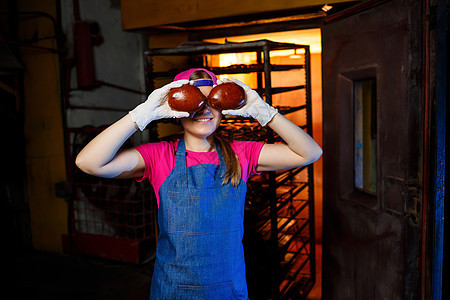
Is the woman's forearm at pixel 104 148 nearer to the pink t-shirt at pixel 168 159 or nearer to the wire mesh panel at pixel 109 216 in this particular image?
the pink t-shirt at pixel 168 159

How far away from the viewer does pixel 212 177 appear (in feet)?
5.98

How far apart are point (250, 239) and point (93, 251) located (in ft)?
7.95

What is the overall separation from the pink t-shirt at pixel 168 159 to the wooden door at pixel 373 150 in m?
1.00

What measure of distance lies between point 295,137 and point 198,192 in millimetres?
558

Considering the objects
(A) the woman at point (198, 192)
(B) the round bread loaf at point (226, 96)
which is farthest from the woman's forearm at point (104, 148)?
(B) the round bread loaf at point (226, 96)

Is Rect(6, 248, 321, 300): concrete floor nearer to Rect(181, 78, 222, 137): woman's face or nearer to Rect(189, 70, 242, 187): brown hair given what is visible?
Rect(189, 70, 242, 187): brown hair

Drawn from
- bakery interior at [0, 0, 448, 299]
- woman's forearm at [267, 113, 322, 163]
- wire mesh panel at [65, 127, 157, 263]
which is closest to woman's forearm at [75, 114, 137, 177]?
woman's forearm at [267, 113, 322, 163]

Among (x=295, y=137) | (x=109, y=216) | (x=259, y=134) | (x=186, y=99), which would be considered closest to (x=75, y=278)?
(x=109, y=216)

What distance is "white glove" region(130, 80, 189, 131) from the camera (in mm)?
1645

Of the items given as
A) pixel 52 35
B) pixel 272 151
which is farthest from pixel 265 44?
pixel 52 35

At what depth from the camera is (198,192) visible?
70.3 inches

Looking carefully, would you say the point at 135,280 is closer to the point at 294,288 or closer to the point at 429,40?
the point at 294,288

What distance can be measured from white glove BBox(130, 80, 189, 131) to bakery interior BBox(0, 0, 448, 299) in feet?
2.90

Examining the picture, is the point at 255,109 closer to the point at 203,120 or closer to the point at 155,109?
the point at 203,120
